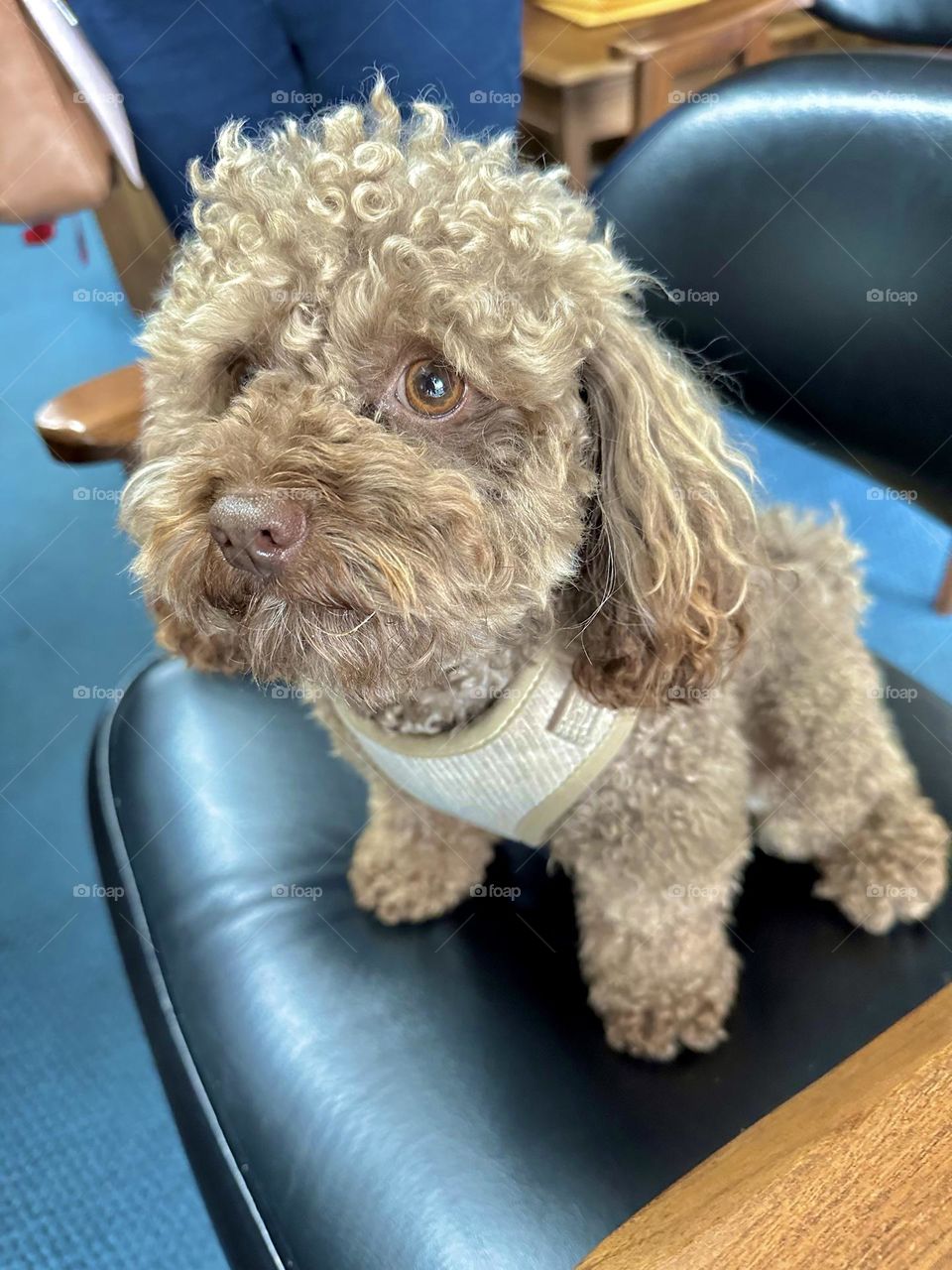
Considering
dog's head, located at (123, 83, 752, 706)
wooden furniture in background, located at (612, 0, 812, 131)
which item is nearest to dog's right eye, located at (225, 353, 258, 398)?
dog's head, located at (123, 83, 752, 706)

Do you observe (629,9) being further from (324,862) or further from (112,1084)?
(112,1084)

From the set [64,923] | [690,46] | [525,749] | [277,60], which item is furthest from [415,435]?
[690,46]

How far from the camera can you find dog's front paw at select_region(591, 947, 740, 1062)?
0.88m

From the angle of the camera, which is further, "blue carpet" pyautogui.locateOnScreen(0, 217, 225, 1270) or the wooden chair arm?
"blue carpet" pyautogui.locateOnScreen(0, 217, 225, 1270)

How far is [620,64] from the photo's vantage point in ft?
7.38

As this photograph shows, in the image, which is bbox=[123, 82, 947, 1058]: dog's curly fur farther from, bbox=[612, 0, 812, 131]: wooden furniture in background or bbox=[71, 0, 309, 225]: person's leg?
bbox=[612, 0, 812, 131]: wooden furniture in background

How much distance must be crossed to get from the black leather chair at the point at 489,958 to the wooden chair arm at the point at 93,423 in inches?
12.0

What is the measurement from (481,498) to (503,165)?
31 centimetres

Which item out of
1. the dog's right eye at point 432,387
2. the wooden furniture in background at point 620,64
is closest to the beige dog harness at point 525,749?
the dog's right eye at point 432,387

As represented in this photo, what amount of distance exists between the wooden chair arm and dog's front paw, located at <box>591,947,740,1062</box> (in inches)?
30.8

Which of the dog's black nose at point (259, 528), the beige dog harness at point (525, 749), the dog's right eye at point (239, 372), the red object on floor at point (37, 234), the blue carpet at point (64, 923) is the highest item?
the dog's right eye at point (239, 372)

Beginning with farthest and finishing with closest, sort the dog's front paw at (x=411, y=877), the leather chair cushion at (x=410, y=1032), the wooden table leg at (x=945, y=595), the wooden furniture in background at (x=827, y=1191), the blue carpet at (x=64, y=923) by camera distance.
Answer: the wooden table leg at (x=945, y=595) → the blue carpet at (x=64, y=923) → the dog's front paw at (x=411, y=877) → the leather chair cushion at (x=410, y=1032) → the wooden furniture in background at (x=827, y=1191)

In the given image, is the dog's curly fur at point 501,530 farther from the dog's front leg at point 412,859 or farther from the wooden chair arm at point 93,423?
the wooden chair arm at point 93,423

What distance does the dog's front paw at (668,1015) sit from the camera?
88 cm
